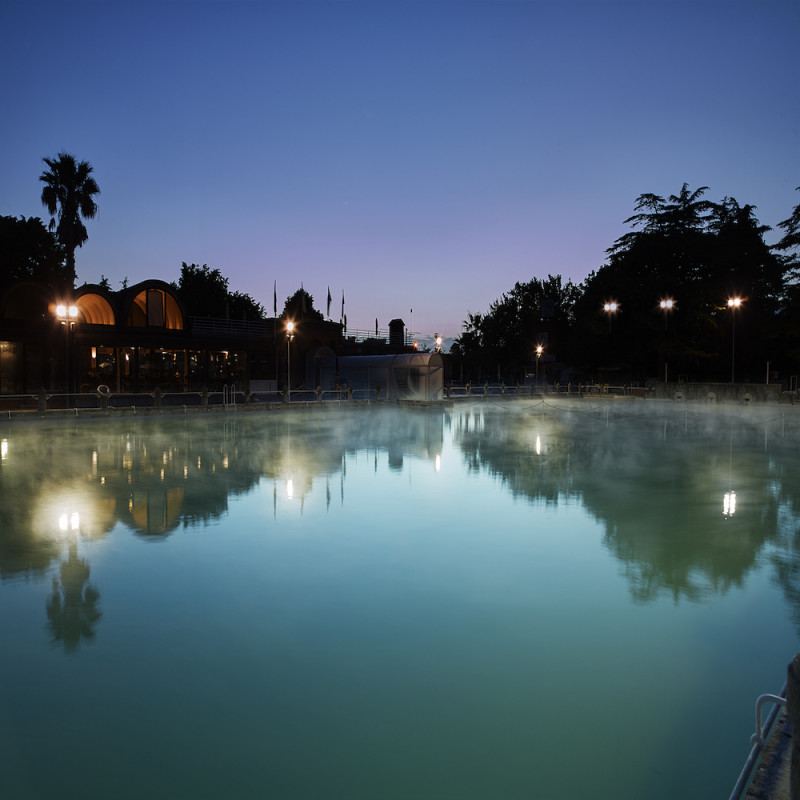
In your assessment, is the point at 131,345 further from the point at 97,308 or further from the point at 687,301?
the point at 687,301

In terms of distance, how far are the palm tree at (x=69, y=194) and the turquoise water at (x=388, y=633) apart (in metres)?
28.0

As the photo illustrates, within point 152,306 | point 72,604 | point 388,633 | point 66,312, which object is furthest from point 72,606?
point 152,306

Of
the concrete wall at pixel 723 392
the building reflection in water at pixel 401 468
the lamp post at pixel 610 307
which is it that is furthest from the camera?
the lamp post at pixel 610 307

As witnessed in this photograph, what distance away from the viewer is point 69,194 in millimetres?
38250

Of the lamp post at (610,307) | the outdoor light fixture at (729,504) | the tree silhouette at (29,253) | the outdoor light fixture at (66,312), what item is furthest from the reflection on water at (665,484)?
the tree silhouette at (29,253)

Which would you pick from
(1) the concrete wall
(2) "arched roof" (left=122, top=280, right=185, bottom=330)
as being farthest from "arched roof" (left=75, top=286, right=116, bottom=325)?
(1) the concrete wall

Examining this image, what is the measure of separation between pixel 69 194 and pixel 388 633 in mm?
39251

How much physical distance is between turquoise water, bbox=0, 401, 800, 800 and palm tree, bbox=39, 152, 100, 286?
92.0 feet

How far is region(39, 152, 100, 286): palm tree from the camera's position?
3838 cm

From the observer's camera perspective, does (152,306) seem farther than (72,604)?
Yes

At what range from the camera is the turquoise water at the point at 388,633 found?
4750 millimetres

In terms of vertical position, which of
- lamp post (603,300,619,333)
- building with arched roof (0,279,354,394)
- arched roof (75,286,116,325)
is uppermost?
lamp post (603,300,619,333)

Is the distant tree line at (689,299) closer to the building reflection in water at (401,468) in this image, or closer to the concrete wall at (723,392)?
the concrete wall at (723,392)

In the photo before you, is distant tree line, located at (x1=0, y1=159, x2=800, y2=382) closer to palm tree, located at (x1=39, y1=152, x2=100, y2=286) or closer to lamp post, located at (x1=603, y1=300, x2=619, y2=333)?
lamp post, located at (x1=603, y1=300, x2=619, y2=333)
